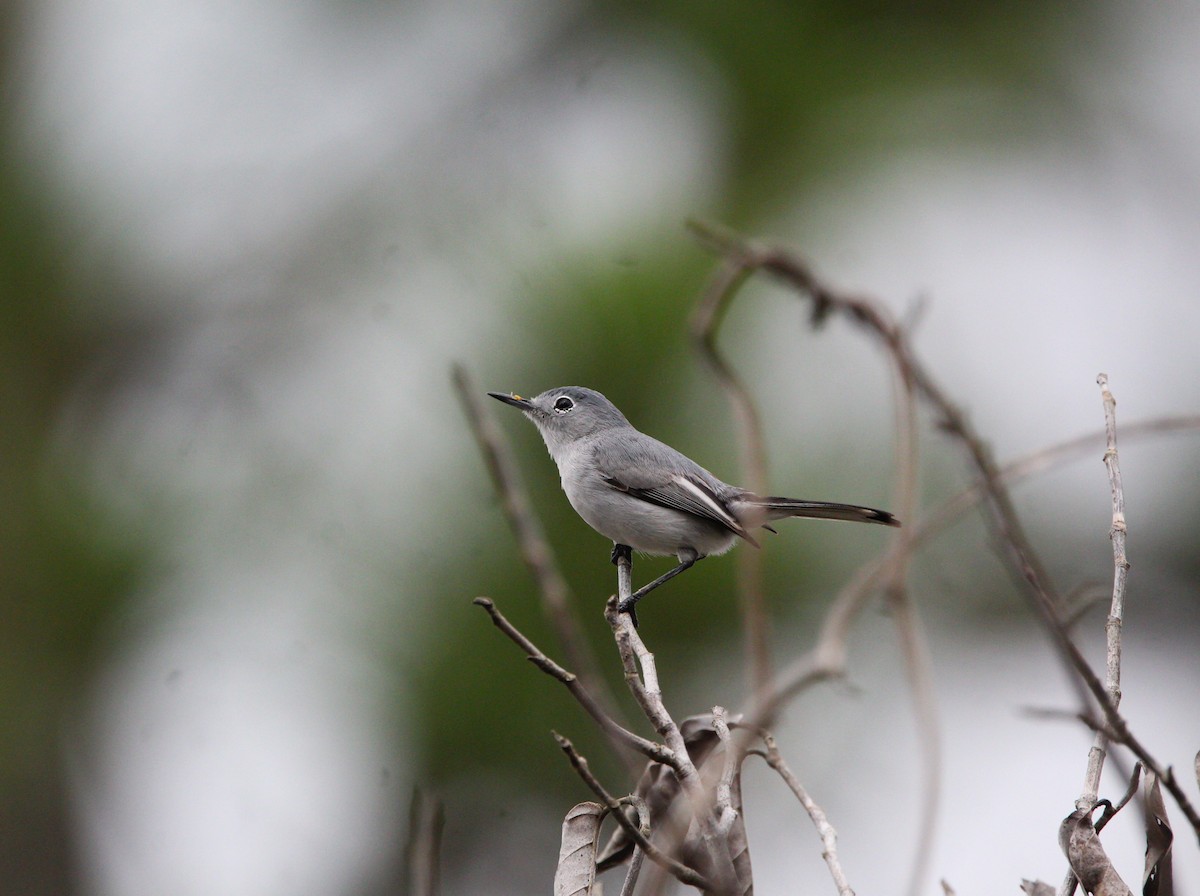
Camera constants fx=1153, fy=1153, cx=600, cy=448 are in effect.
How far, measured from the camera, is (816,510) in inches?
102

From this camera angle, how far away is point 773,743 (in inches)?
60.1

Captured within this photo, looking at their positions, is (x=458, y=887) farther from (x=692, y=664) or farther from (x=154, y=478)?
(x=154, y=478)

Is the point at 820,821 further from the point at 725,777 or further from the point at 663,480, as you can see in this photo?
the point at 663,480

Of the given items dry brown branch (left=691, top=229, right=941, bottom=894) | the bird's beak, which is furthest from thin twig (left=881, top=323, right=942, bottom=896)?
the bird's beak

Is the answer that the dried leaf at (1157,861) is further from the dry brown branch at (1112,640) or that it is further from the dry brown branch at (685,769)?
the dry brown branch at (685,769)

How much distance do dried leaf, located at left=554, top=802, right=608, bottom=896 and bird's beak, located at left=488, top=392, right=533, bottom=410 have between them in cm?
161

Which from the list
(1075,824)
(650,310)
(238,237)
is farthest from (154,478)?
(1075,824)

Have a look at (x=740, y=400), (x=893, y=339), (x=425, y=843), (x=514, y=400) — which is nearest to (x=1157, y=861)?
(x=425, y=843)

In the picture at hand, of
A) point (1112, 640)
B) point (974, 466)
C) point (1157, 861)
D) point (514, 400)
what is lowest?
point (1157, 861)

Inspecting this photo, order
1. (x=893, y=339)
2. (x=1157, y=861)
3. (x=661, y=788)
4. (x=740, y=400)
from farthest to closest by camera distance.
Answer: (x=740, y=400), (x=893, y=339), (x=661, y=788), (x=1157, y=861)

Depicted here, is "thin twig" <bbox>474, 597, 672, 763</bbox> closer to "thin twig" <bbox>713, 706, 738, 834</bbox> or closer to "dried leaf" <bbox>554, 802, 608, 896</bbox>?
"thin twig" <bbox>713, 706, 738, 834</bbox>

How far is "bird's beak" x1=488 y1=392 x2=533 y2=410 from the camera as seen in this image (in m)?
3.06

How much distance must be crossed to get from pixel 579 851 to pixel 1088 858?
0.61 metres

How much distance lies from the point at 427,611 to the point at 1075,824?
4.44 meters
